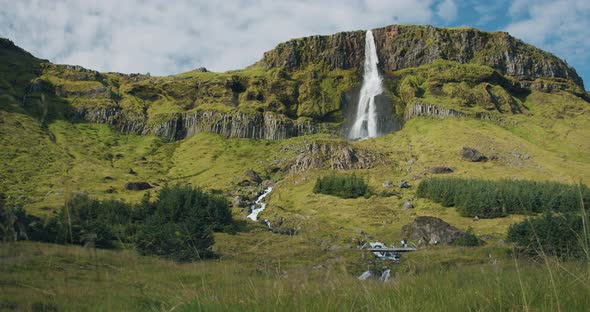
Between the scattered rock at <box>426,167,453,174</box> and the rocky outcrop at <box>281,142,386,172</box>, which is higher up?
the rocky outcrop at <box>281,142,386,172</box>

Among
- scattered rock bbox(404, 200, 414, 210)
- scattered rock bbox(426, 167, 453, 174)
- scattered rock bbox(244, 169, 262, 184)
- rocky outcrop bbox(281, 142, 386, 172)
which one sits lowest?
scattered rock bbox(404, 200, 414, 210)

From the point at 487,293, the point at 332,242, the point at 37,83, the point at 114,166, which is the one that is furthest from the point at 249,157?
the point at 487,293

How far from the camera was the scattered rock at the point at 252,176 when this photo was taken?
15400cm

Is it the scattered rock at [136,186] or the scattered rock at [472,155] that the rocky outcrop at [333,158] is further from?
the scattered rock at [136,186]

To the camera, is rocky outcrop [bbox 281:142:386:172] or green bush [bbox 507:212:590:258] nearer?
green bush [bbox 507:212:590:258]

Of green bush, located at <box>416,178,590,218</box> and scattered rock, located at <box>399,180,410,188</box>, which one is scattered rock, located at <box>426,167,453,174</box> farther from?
green bush, located at <box>416,178,590,218</box>

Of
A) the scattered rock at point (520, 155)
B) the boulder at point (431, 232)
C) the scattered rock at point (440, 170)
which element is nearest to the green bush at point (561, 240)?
the boulder at point (431, 232)

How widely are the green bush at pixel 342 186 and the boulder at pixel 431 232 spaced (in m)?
39.6

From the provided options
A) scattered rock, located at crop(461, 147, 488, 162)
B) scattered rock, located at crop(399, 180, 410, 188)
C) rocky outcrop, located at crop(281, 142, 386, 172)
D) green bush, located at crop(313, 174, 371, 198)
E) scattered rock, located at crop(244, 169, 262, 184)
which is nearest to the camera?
green bush, located at crop(313, 174, 371, 198)

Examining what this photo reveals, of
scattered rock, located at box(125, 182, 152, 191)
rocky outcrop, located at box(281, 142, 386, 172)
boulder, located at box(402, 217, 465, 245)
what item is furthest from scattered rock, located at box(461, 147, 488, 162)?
scattered rock, located at box(125, 182, 152, 191)

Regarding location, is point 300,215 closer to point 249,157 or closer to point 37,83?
point 249,157

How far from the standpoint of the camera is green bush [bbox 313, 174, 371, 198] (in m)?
126

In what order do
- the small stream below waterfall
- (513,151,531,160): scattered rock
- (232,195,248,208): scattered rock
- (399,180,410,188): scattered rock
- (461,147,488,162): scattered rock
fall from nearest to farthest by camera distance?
the small stream below waterfall < (232,195,248,208): scattered rock < (399,180,410,188): scattered rock < (461,147,488,162): scattered rock < (513,151,531,160): scattered rock

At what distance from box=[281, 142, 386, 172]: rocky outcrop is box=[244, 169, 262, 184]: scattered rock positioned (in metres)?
12.7
